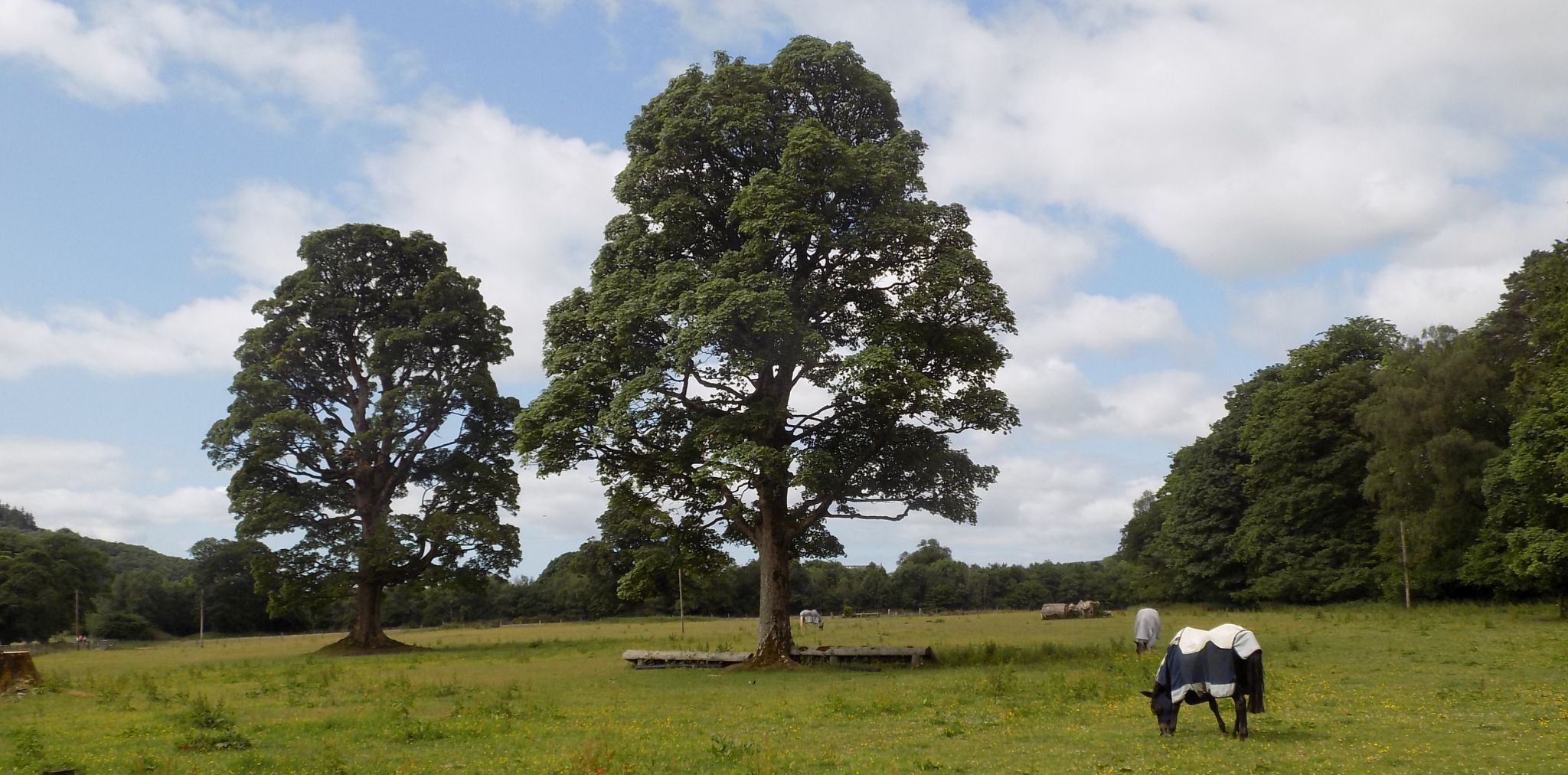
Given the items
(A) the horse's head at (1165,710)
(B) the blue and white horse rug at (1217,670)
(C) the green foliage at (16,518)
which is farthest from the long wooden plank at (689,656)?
(C) the green foliage at (16,518)

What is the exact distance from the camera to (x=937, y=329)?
27.8 metres

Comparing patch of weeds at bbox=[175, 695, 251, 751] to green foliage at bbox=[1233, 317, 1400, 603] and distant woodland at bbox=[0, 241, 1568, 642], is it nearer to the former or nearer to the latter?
distant woodland at bbox=[0, 241, 1568, 642]

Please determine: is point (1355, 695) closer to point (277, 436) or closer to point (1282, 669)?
point (1282, 669)

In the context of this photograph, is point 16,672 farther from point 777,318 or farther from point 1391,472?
point 1391,472

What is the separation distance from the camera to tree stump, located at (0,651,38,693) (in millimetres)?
23991

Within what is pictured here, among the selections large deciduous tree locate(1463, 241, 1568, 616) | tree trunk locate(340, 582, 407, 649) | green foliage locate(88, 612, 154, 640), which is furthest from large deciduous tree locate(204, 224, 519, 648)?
green foliage locate(88, 612, 154, 640)

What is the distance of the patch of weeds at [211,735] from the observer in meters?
14.6

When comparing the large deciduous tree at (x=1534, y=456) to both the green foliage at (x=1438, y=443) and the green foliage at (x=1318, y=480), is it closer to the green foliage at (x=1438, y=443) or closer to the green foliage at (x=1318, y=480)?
the green foliage at (x=1438, y=443)

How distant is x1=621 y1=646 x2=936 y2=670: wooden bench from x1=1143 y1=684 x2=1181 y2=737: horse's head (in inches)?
583

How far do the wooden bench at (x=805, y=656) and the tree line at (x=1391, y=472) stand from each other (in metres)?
23.6

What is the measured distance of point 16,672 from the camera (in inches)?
961

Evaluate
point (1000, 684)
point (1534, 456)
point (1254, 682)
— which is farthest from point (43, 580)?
point (1534, 456)

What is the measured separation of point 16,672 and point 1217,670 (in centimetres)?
2703

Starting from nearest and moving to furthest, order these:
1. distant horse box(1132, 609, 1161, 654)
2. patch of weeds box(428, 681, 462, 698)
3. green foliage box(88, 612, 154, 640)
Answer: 1. patch of weeds box(428, 681, 462, 698)
2. distant horse box(1132, 609, 1161, 654)
3. green foliage box(88, 612, 154, 640)
